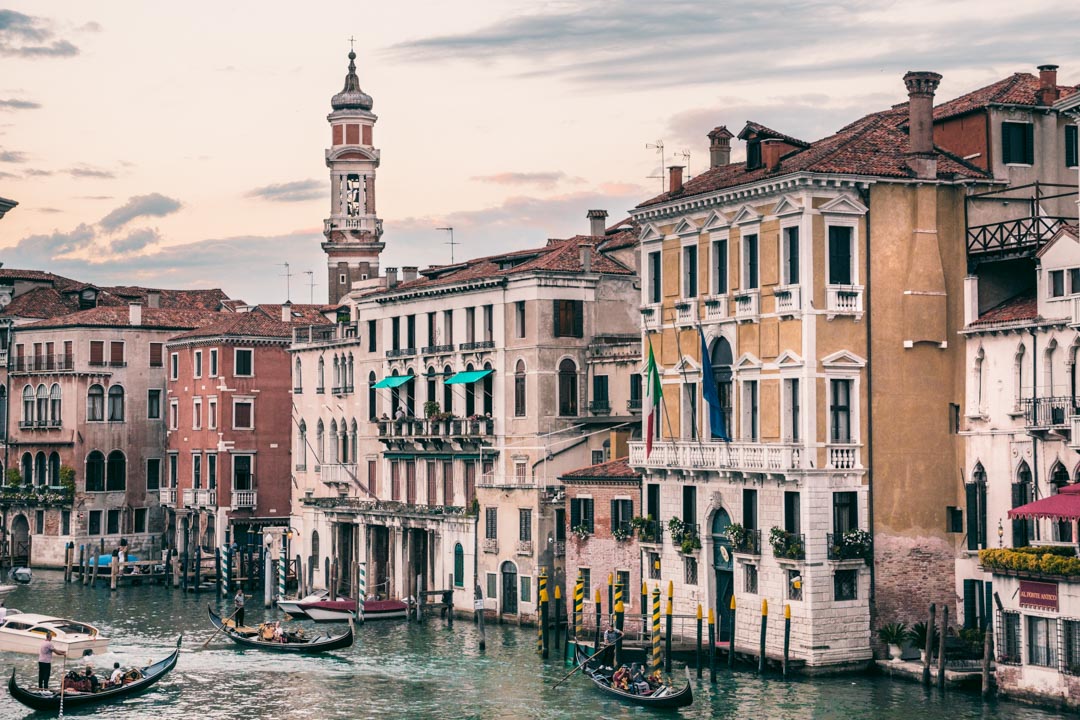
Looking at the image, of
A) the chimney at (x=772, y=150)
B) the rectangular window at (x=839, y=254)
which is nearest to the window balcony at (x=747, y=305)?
the rectangular window at (x=839, y=254)

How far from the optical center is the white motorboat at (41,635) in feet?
160

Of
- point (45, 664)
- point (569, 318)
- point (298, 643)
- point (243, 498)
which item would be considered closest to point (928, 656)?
point (298, 643)

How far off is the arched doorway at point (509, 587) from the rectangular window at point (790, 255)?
15.9m

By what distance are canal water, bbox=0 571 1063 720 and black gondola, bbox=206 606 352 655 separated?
1.21 ft

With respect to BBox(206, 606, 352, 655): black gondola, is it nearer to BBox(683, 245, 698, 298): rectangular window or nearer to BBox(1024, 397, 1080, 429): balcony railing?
Result: BBox(683, 245, 698, 298): rectangular window

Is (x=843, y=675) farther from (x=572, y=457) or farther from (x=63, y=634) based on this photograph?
(x=63, y=634)

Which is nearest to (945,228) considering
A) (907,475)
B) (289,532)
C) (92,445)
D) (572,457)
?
(907,475)

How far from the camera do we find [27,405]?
8338cm

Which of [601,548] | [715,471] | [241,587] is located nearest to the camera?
[715,471]

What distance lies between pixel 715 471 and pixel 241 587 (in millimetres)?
28089

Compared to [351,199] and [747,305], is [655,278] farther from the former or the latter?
[351,199]

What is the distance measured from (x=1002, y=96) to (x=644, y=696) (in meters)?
17.4

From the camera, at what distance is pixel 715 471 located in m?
46.8

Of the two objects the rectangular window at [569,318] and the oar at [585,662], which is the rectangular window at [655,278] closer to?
the rectangular window at [569,318]
